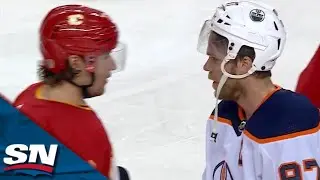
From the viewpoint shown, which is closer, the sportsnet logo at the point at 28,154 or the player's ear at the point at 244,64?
the sportsnet logo at the point at 28,154

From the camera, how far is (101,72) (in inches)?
78.6

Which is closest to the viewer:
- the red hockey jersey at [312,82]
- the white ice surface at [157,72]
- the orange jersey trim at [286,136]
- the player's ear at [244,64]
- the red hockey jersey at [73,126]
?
the red hockey jersey at [73,126]

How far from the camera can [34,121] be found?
1.81m

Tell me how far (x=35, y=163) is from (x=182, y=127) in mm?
2084

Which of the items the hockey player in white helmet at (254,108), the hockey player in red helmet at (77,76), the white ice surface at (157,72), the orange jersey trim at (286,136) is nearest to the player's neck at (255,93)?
the hockey player in white helmet at (254,108)

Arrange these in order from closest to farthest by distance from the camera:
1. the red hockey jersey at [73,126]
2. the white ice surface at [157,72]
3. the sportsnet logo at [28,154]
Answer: the sportsnet logo at [28,154] → the red hockey jersey at [73,126] → the white ice surface at [157,72]

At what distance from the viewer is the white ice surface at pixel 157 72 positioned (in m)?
3.58

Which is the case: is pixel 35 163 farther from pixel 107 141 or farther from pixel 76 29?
pixel 76 29

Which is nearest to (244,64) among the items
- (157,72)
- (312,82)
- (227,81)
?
(227,81)

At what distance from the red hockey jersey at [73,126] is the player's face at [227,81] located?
0.34 m

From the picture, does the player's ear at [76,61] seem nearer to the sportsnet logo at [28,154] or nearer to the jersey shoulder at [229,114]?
the sportsnet logo at [28,154]

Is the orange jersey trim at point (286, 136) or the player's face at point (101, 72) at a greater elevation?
the player's face at point (101, 72)

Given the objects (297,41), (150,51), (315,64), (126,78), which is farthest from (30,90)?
(297,41)

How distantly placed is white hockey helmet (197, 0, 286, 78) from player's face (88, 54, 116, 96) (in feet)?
0.93
